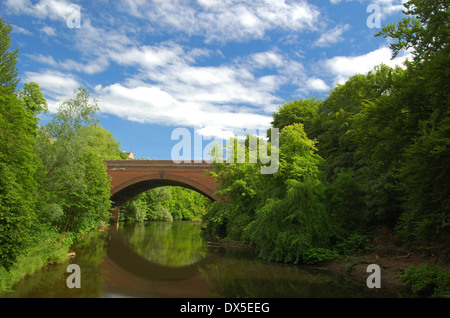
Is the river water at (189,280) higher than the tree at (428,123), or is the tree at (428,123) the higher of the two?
the tree at (428,123)

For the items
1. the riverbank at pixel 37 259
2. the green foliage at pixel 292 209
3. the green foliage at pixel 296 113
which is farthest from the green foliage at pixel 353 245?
the green foliage at pixel 296 113

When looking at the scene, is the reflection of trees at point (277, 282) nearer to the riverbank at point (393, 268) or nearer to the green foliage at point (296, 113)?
the riverbank at point (393, 268)

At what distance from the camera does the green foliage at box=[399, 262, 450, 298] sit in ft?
32.4

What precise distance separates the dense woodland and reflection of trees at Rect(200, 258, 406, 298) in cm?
155

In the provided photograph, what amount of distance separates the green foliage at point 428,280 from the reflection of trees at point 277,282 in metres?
0.94

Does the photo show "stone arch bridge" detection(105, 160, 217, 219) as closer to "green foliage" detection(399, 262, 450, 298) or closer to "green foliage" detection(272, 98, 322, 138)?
"green foliage" detection(272, 98, 322, 138)

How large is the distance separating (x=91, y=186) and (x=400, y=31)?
1907 cm

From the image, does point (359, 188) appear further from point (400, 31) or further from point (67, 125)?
point (67, 125)

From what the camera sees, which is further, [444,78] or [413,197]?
[413,197]

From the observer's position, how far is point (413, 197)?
398 inches

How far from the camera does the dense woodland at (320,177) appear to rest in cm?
989

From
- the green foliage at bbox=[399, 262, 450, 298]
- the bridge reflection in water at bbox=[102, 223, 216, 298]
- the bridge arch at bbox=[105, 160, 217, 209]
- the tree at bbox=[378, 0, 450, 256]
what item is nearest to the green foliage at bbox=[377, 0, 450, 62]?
the tree at bbox=[378, 0, 450, 256]

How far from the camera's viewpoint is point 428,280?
10586 mm

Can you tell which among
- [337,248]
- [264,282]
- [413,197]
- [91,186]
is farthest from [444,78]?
[91,186]
